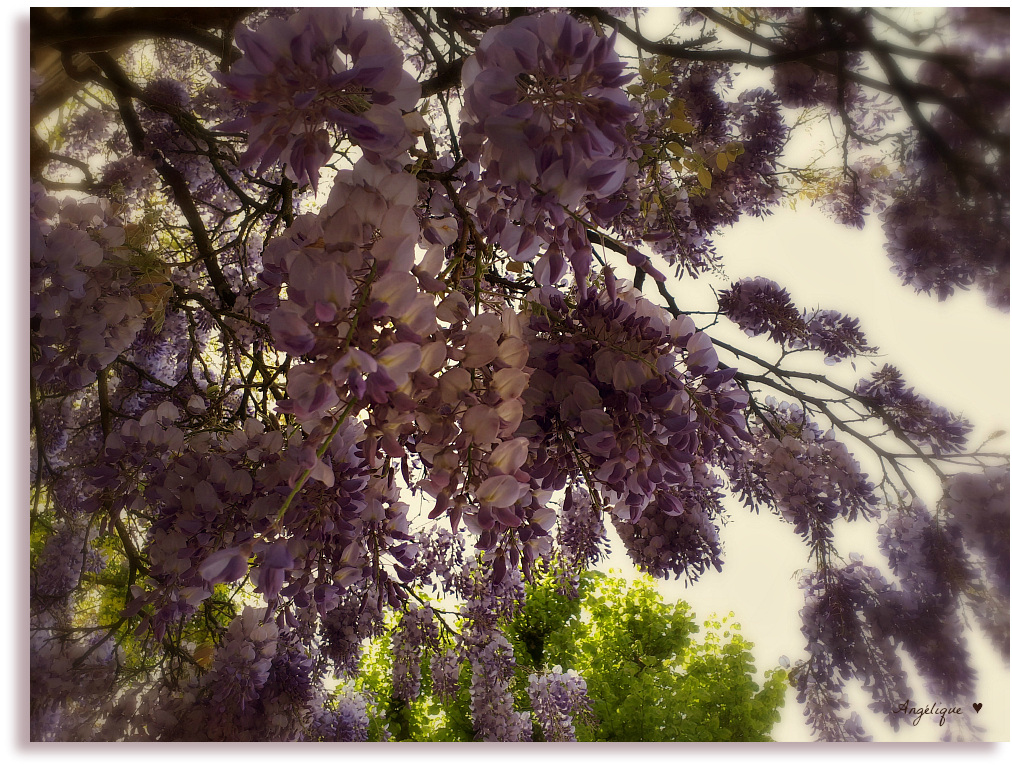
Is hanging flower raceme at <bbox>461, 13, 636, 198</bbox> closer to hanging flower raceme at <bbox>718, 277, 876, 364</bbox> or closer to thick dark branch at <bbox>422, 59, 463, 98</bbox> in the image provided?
thick dark branch at <bbox>422, 59, 463, 98</bbox>

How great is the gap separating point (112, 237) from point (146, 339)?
0.64m

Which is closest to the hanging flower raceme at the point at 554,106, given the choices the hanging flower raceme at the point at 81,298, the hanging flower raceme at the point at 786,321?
the hanging flower raceme at the point at 81,298

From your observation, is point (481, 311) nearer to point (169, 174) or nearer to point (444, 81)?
point (444, 81)

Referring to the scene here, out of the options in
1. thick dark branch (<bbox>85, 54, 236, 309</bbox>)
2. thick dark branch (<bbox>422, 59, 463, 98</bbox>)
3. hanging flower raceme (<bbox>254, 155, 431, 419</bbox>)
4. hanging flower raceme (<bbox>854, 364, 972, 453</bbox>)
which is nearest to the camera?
hanging flower raceme (<bbox>254, 155, 431, 419</bbox>)

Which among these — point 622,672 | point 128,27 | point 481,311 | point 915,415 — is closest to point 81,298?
point 481,311

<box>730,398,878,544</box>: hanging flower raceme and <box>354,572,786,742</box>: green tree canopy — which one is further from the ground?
<box>730,398,878,544</box>: hanging flower raceme

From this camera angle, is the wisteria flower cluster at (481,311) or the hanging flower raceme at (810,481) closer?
the wisteria flower cluster at (481,311)

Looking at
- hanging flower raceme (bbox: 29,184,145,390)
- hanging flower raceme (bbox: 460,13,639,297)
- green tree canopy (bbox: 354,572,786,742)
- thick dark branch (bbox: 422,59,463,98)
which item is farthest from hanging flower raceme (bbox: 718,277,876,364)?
hanging flower raceme (bbox: 29,184,145,390)

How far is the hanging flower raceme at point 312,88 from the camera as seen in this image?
584 mm

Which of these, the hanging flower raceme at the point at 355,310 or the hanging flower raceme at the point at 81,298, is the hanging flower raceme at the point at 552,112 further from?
the hanging flower raceme at the point at 81,298

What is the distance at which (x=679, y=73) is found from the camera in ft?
4.73

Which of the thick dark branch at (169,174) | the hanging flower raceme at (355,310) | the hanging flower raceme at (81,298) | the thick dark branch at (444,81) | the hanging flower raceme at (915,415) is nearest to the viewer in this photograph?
the hanging flower raceme at (355,310)

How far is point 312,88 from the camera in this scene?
596mm

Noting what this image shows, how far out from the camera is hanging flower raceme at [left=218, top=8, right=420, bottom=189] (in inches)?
23.0
